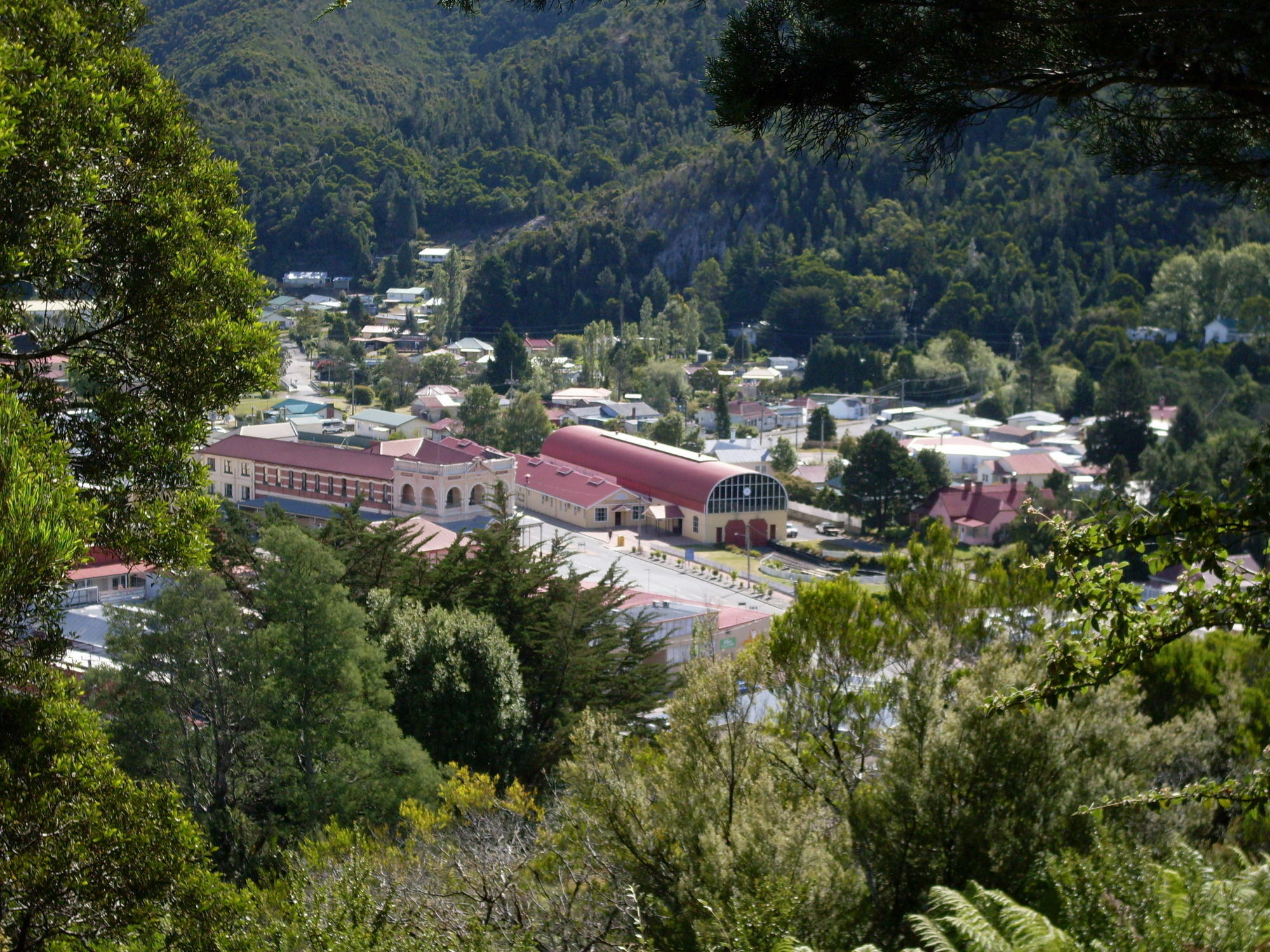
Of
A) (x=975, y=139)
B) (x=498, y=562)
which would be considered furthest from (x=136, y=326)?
(x=975, y=139)

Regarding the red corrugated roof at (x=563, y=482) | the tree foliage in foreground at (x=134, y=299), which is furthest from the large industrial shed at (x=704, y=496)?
the tree foliage in foreground at (x=134, y=299)

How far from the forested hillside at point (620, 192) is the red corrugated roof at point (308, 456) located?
1191 cm

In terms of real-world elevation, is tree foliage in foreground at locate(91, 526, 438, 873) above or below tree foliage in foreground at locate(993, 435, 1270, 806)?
below

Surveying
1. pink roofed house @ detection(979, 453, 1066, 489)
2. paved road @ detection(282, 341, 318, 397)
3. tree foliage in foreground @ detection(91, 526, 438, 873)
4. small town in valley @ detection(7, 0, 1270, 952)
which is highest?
small town in valley @ detection(7, 0, 1270, 952)

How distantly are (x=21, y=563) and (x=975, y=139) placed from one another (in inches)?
2701

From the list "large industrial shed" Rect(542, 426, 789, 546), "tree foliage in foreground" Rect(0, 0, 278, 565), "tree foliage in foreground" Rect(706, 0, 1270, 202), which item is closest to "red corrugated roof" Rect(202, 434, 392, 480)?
"large industrial shed" Rect(542, 426, 789, 546)

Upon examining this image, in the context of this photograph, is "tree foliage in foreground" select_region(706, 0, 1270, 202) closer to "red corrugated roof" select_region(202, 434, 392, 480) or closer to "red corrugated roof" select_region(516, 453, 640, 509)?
"red corrugated roof" select_region(516, 453, 640, 509)

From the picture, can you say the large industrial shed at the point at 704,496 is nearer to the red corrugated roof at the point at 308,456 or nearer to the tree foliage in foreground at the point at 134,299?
the red corrugated roof at the point at 308,456

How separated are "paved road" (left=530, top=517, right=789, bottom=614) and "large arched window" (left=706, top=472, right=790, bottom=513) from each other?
2637 millimetres

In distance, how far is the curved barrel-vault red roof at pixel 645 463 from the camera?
2792 centimetres

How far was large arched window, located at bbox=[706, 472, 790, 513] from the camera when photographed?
27.5 metres

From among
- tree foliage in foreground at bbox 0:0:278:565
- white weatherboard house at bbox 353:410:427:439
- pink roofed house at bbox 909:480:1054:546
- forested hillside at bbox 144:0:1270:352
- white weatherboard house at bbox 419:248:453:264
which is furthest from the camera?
white weatherboard house at bbox 419:248:453:264

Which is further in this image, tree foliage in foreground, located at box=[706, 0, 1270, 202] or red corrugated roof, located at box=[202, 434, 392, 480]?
red corrugated roof, located at box=[202, 434, 392, 480]

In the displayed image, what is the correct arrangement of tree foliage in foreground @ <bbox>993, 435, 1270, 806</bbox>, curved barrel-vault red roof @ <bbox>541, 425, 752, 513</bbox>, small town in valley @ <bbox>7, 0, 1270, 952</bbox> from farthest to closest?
curved barrel-vault red roof @ <bbox>541, 425, 752, 513</bbox>, small town in valley @ <bbox>7, 0, 1270, 952</bbox>, tree foliage in foreground @ <bbox>993, 435, 1270, 806</bbox>
